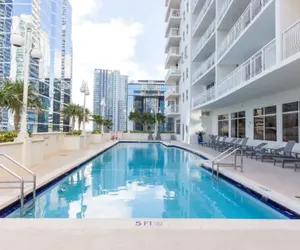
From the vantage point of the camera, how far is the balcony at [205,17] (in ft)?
60.8

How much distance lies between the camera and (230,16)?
14906mm

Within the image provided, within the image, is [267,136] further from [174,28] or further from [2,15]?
[174,28]

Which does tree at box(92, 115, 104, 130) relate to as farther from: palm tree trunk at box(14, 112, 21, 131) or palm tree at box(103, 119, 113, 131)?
palm tree trunk at box(14, 112, 21, 131)

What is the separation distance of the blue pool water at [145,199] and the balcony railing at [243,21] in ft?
22.1

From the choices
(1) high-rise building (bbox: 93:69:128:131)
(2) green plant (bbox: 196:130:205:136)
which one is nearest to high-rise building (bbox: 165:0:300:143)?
(2) green plant (bbox: 196:130:205:136)

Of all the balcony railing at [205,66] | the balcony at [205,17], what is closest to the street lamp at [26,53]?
the balcony railing at [205,66]

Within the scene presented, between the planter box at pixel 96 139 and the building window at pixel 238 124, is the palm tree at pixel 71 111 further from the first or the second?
the building window at pixel 238 124

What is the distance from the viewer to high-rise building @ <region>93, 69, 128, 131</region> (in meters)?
40.2

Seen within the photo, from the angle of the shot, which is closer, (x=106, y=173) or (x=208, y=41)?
(x=106, y=173)

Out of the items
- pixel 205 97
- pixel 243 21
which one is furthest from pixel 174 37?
pixel 243 21

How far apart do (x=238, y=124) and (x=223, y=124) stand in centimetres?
320

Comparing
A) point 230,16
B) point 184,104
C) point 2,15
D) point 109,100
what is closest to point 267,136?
point 230,16

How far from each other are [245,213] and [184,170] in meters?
5.02

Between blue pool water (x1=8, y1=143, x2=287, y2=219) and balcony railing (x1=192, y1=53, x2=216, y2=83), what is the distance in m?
11.4
